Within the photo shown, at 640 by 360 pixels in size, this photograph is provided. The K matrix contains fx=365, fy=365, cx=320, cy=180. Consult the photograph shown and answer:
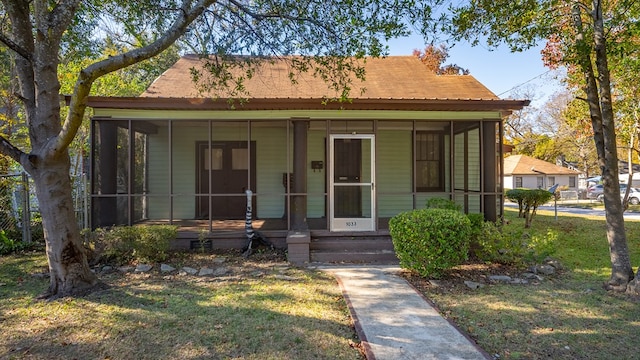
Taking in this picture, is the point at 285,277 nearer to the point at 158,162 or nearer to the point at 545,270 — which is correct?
the point at 545,270

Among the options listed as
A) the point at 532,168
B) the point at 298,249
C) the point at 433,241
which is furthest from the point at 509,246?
the point at 532,168

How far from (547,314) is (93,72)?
6187 millimetres

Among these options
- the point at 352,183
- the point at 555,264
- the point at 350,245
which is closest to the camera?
the point at 555,264

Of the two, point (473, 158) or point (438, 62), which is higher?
point (438, 62)

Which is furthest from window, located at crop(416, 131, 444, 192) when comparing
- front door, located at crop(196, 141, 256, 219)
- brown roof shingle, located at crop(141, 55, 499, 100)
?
front door, located at crop(196, 141, 256, 219)

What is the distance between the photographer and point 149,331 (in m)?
3.81

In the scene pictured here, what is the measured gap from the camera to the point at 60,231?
4746 millimetres

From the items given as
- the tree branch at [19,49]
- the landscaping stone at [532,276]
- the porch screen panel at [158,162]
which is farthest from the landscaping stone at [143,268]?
the landscaping stone at [532,276]

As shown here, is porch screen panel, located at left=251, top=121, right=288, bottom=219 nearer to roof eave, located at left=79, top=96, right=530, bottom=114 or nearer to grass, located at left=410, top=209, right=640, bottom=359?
roof eave, located at left=79, top=96, right=530, bottom=114


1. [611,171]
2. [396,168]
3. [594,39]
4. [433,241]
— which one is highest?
[594,39]

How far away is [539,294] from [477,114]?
4264mm

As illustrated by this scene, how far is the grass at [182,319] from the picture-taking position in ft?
11.3

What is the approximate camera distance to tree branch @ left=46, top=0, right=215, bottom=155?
14.3ft

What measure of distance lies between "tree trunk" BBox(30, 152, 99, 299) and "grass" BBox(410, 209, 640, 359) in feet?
15.7
